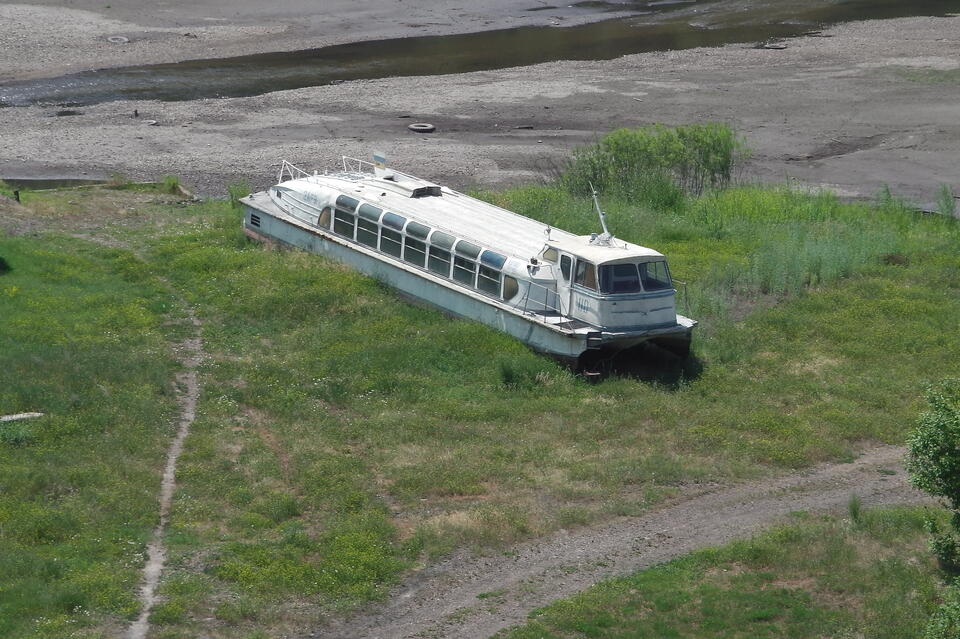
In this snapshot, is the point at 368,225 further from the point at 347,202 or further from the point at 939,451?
the point at 939,451

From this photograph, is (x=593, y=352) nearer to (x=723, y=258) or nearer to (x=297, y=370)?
(x=297, y=370)

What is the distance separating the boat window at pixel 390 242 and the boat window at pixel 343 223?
3.85 feet

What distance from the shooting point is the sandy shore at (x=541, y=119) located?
4116cm

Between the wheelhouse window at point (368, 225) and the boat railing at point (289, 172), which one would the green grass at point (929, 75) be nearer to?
the boat railing at point (289, 172)

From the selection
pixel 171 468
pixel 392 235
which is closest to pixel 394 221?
pixel 392 235

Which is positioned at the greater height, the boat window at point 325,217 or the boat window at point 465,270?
the boat window at point 325,217

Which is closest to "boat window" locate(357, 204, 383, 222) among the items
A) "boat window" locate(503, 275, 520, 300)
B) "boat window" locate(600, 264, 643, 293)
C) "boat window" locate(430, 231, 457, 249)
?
"boat window" locate(430, 231, 457, 249)

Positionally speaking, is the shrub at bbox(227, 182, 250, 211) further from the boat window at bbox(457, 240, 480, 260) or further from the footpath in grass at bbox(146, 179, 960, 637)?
the boat window at bbox(457, 240, 480, 260)

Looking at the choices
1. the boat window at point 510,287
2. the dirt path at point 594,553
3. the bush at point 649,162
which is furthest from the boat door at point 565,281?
the bush at point 649,162

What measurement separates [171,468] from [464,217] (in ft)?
35.7

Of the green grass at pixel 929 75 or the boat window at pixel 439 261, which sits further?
the green grass at pixel 929 75

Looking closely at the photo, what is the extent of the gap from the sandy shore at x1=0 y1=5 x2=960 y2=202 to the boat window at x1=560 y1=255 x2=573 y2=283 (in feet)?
50.4

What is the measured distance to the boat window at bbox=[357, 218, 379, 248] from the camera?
2838 centimetres

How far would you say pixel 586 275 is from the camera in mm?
23781
